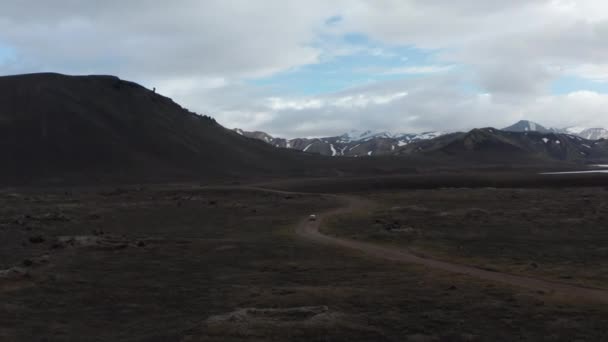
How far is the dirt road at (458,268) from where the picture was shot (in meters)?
24.1

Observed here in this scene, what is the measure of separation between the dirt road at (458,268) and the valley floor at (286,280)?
107 centimetres

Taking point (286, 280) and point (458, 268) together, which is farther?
point (458, 268)

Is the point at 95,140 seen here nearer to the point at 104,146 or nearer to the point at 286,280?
the point at 104,146

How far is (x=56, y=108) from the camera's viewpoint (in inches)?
6836

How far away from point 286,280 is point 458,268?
32.5ft

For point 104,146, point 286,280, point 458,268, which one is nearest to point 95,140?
point 104,146

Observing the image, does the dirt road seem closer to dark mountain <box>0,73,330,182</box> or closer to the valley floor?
the valley floor

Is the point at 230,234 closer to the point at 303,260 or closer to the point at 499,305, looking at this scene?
the point at 303,260

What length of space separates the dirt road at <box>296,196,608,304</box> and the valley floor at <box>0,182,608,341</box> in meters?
1.07

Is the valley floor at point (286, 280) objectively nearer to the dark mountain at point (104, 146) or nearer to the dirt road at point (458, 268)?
the dirt road at point (458, 268)

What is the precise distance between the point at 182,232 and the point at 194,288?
24.2 m

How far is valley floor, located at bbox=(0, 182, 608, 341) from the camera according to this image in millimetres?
18969

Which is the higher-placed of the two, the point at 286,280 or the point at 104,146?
the point at 104,146

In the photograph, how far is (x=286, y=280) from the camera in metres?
27.8
